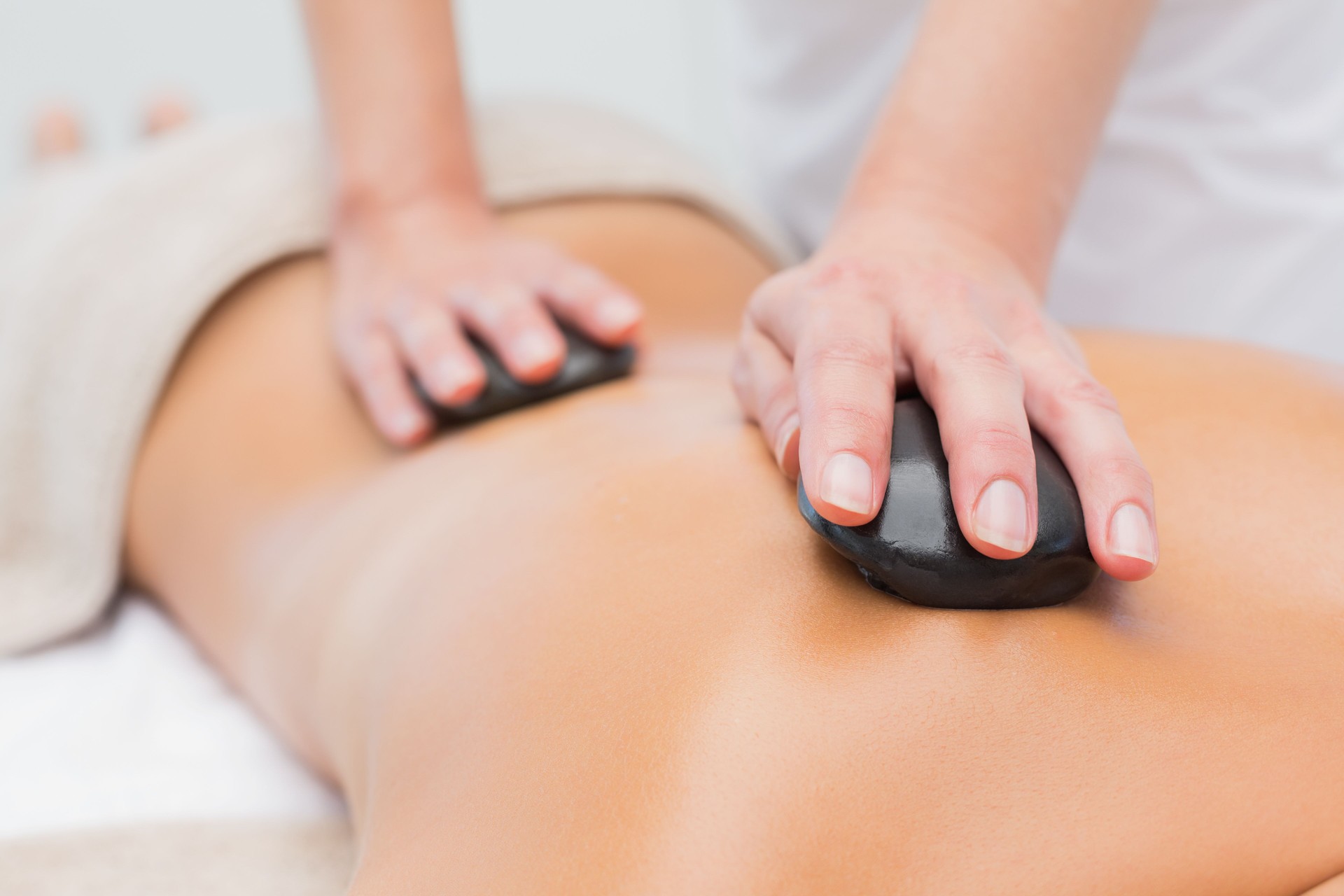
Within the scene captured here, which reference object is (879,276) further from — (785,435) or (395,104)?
(395,104)

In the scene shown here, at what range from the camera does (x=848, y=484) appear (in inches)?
A: 19.2

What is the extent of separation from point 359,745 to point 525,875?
0.23 metres

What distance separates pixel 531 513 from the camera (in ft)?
2.10

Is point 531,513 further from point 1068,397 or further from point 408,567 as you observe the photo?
point 1068,397

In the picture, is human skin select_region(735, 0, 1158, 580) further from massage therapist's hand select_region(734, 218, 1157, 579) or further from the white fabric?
the white fabric

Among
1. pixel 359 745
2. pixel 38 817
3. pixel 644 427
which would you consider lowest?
pixel 38 817

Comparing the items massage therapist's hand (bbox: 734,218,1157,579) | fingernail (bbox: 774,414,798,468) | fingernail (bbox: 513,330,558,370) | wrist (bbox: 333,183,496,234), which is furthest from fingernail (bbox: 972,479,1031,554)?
wrist (bbox: 333,183,496,234)

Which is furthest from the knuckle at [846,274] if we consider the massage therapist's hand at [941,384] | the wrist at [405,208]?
the wrist at [405,208]

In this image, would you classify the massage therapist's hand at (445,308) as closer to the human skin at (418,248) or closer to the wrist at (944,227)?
the human skin at (418,248)

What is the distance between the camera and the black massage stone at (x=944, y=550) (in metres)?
0.49

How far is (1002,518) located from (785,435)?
14cm

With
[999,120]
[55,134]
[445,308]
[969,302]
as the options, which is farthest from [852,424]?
[55,134]

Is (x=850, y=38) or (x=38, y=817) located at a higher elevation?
(x=850, y=38)

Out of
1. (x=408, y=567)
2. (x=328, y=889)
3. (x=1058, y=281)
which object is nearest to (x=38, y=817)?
(x=328, y=889)
